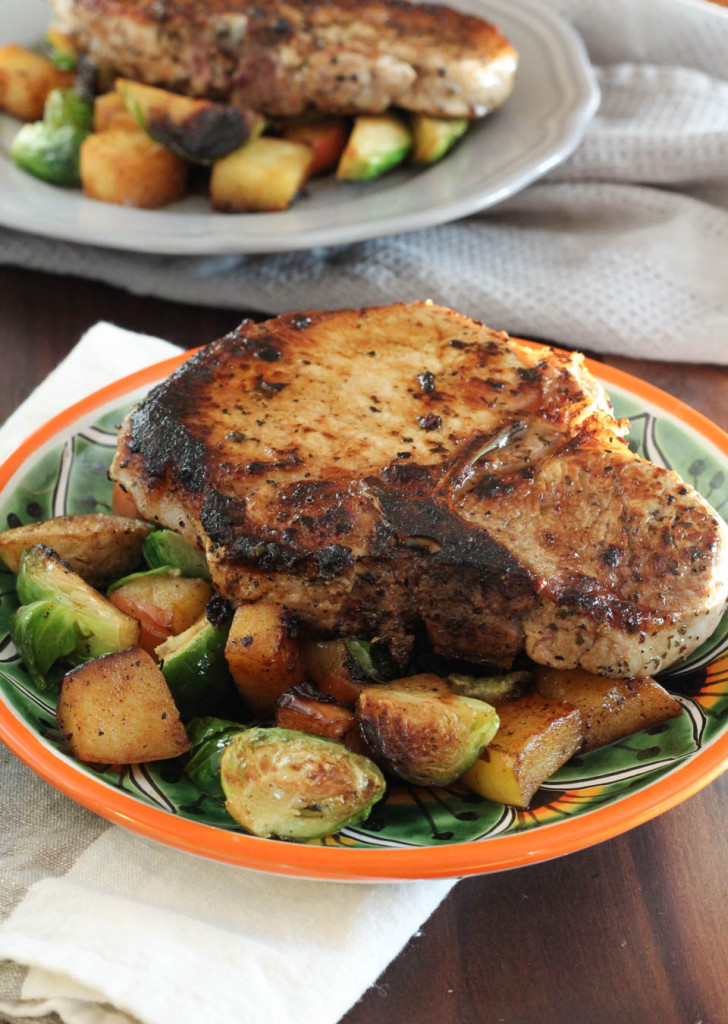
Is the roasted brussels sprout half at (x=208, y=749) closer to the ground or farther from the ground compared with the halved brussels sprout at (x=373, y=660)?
closer to the ground

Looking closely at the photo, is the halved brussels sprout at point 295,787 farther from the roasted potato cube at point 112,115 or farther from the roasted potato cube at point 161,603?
the roasted potato cube at point 112,115

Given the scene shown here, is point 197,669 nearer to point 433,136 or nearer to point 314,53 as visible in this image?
point 433,136

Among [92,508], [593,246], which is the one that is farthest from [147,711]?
[593,246]

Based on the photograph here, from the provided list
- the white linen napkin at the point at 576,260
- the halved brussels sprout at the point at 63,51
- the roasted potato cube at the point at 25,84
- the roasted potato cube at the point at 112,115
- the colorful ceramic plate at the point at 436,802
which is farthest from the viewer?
the halved brussels sprout at the point at 63,51

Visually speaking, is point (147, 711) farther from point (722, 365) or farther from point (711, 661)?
point (722, 365)

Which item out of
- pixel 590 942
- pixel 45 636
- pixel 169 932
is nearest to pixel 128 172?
pixel 45 636

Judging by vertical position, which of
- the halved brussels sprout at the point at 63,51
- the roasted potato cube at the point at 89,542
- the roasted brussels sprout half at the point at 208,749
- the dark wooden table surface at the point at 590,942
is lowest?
the dark wooden table surface at the point at 590,942

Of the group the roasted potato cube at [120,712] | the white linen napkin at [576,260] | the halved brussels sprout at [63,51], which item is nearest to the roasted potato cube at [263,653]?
the roasted potato cube at [120,712]

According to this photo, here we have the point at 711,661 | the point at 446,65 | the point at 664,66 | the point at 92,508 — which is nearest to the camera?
the point at 711,661
